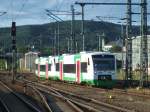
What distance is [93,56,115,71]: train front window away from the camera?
39.0 meters

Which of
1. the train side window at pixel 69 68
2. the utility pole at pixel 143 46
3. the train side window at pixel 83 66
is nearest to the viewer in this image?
the utility pole at pixel 143 46

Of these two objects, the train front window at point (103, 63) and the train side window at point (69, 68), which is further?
the train side window at point (69, 68)

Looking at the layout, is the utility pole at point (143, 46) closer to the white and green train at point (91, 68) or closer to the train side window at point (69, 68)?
the white and green train at point (91, 68)

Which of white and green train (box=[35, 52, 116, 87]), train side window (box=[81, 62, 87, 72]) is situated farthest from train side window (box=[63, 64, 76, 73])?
train side window (box=[81, 62, 87, 72])

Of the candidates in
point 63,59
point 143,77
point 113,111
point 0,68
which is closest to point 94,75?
point 143,77

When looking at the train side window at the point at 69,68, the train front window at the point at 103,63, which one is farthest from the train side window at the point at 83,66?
the train side window at the point at 69,68

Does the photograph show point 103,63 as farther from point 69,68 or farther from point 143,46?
point 69,68

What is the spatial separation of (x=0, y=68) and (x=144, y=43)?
Result: 399 ft

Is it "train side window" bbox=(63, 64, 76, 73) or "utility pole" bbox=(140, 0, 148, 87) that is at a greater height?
"utility pole" bbox=(140, 0, 148, 87)

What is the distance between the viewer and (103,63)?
3925 centimetres

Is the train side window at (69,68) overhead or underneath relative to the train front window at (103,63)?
underneath

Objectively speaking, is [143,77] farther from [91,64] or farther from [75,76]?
[75,76]

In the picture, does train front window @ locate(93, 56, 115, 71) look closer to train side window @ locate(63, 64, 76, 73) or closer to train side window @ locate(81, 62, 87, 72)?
train side window @ locate(81, 62, 87, 72)

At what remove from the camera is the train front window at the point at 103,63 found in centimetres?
3900
